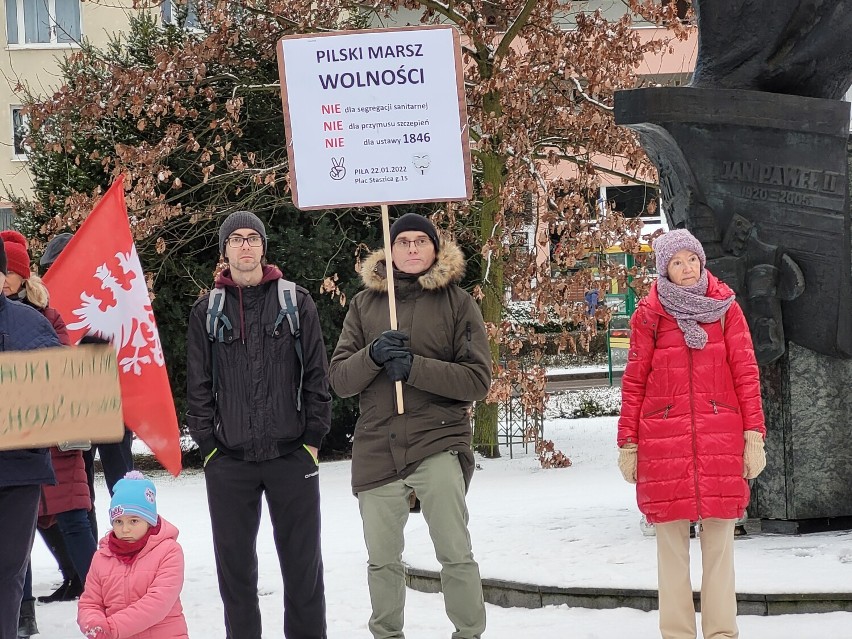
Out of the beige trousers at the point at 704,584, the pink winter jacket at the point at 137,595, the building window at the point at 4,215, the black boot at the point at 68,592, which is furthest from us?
the building window at the point at 4,215

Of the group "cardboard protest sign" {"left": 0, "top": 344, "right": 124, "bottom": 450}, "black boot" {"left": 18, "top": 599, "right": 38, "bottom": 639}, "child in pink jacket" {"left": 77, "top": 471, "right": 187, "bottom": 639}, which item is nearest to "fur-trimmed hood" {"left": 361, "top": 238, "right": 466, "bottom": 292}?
"child in pink jacket" {"left": 77, "top": 471, "right": 187, "bottom": 639}

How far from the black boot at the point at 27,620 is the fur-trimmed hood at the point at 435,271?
236cm

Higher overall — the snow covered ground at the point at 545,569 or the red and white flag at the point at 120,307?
the red and white flag at the point at 120,307

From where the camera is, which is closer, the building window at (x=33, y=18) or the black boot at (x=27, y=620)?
the black boot at (x=27, y=620)

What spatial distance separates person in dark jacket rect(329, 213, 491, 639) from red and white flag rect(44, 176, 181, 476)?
5.98 feet

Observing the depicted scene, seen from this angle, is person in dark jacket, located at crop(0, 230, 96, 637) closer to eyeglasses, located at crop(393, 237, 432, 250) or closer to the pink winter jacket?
the pink winter jacket

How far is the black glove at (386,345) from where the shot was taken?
5398 mm

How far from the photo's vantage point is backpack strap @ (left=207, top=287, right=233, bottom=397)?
219 inches

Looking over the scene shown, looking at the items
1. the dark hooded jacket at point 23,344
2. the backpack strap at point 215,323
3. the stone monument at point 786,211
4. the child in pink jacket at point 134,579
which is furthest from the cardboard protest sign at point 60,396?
the stone monument at point 786,211

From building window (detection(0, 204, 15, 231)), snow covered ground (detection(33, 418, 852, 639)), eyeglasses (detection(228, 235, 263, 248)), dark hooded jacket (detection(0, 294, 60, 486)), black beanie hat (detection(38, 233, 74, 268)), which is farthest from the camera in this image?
building window (detection(0, 204, 15, 231))

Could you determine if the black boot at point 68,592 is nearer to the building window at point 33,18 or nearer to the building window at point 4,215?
the building window at point 33,18

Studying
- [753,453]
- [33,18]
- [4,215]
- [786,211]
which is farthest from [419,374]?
[4,215]

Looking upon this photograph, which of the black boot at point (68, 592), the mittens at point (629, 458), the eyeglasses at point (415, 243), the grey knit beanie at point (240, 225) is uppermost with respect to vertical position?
the grey knit beanie at point (240, 225)

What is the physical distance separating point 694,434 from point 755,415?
0.25m
